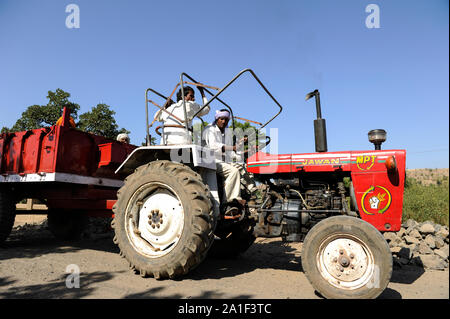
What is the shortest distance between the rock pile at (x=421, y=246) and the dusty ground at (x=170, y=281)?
0.87 ft

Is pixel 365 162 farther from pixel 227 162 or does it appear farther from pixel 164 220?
pixel 164 220

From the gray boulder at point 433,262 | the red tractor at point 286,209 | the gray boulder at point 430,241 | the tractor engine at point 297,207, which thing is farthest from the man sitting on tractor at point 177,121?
the gray boulder at point 430,241

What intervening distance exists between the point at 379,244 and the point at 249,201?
1.86 meters

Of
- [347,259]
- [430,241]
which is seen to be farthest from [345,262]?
[430,241]

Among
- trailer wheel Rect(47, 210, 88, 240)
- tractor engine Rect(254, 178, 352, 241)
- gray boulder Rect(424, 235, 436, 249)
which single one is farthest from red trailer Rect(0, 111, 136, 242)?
gray boulder Rect(424, 235, 436, 249)

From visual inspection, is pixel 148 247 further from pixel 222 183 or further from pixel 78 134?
pixel 78 134

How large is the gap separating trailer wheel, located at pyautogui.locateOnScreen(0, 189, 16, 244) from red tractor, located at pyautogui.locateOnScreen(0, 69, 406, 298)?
2.56 metres

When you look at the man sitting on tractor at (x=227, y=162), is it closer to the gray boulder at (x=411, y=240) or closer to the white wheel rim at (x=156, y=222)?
the white wheel rim at (x=156, y=222)

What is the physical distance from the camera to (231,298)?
290 centimetres

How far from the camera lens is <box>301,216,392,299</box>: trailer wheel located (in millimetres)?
2805

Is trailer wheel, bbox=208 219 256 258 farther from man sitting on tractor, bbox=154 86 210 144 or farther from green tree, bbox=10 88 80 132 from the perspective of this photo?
green tree, bbox=10 88 80 132

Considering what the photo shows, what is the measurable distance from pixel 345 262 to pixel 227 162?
192 cm
